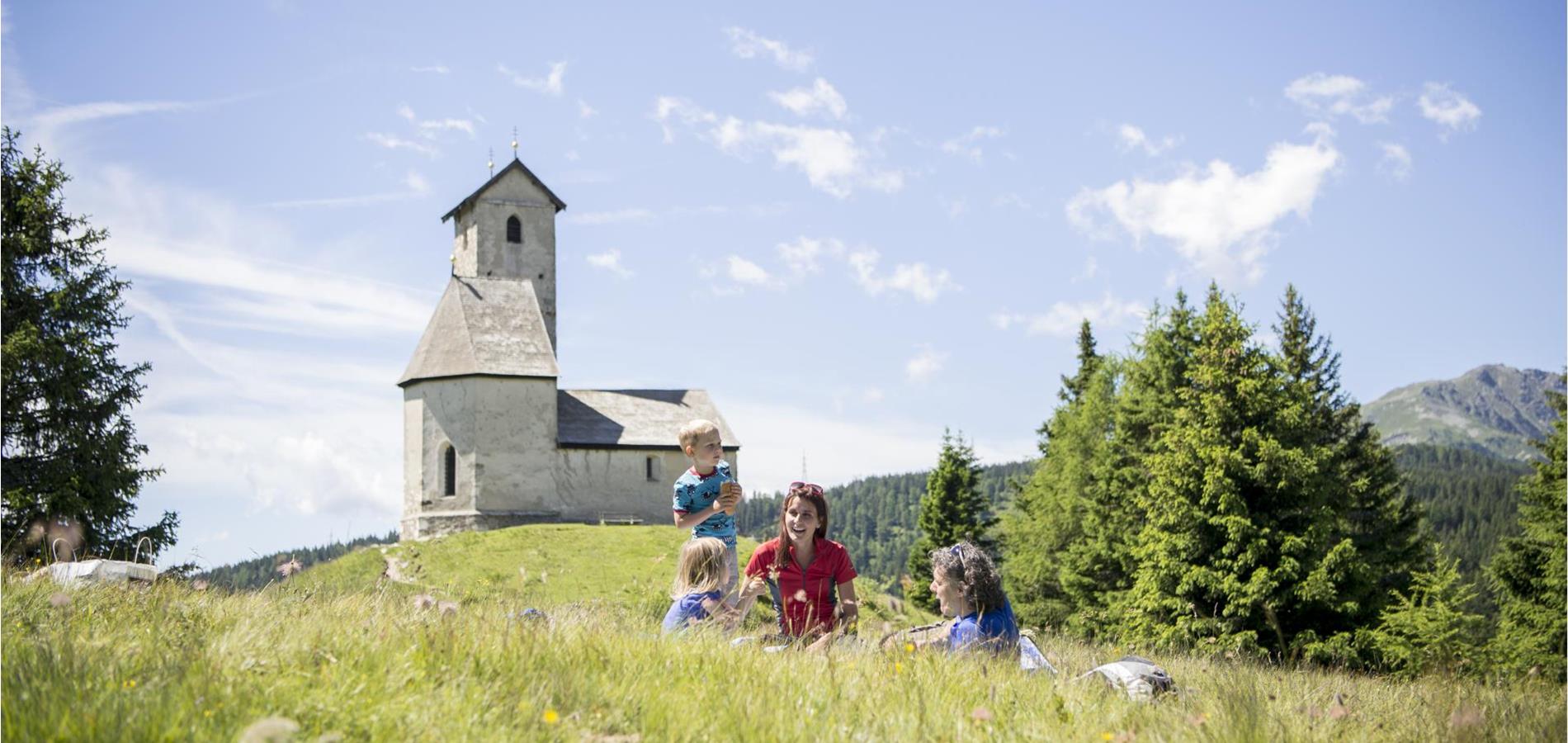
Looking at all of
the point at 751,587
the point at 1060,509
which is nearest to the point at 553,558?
the point at 1060,509

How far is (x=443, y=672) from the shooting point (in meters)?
4.31

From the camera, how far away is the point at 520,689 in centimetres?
427

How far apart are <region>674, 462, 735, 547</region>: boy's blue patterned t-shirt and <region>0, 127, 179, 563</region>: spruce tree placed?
564 inches

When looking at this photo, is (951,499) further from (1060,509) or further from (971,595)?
(971,595)

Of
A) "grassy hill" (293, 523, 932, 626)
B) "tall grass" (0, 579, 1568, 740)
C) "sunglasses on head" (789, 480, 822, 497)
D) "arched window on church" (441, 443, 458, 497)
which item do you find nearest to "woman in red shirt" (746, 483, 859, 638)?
"sunglasses on head" (789, 480, 822, 497)

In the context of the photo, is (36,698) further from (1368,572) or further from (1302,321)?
(1302,321)

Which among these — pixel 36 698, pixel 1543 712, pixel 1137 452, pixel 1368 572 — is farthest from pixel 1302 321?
pixel 36 698

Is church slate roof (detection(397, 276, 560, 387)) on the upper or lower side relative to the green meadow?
upper

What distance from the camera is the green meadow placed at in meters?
3.70

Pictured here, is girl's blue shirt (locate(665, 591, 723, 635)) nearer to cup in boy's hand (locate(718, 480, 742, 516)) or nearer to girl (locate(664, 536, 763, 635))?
girl (locate(664, 536, 763, 635))

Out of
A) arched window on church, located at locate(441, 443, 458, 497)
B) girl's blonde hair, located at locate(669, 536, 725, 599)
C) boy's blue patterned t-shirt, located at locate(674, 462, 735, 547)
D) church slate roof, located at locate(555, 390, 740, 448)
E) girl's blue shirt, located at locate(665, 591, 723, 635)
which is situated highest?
church slate roof, located at locate(555, 390, 740, 448)

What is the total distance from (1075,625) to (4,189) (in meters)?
26.2

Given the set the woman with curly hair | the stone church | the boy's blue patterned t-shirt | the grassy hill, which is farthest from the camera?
the stone church

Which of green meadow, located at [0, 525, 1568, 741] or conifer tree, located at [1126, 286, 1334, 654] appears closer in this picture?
green meadow, located at [0, 525, 1568, 741]
